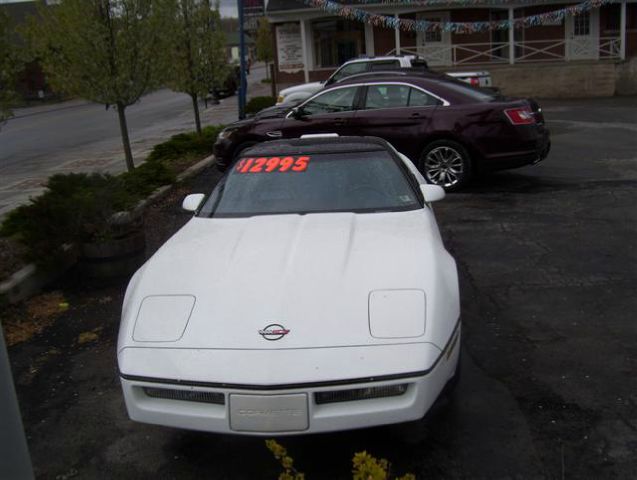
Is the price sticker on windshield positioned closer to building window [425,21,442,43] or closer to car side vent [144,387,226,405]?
car side vent [144,387,226,405]

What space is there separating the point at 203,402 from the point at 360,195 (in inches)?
83.1

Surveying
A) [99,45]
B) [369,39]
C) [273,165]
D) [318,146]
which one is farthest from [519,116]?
[369,39]

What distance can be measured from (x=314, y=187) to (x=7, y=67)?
368cm

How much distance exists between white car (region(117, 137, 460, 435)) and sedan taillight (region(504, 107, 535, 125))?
5.21m

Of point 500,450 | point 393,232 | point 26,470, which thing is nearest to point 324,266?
point 393,232

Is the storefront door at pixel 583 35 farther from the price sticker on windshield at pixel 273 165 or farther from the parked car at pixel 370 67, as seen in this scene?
the price sticker on windshield at pixel 273 165

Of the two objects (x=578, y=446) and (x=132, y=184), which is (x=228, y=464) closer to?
(x=578, y=446)

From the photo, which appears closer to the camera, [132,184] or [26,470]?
[26,470]

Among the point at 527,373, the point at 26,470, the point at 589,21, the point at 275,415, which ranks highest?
the point at 589,21

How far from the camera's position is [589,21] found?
2783 centimetres

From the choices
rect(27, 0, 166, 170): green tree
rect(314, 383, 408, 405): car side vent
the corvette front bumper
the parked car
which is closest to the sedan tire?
rect(27, 0, 166, 170): green tree

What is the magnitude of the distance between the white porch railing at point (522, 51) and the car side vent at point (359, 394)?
2509 cm

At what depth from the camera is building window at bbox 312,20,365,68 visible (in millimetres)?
29203

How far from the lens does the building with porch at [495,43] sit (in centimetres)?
2516
